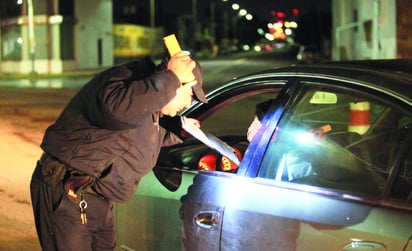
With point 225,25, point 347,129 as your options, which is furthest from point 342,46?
point 225,25

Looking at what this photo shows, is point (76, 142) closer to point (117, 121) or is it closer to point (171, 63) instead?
point (117, 121)

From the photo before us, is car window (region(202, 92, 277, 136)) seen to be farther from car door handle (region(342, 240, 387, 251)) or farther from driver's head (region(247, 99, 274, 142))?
car door handle (region(342, 240, 387, 251))

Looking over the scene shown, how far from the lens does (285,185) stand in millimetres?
2758

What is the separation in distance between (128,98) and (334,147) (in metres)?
1.11

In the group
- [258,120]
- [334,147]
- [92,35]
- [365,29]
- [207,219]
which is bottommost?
[207,219]

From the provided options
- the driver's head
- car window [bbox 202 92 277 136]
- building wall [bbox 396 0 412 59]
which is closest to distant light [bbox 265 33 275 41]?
building wall [bbox 396 0 412 59]

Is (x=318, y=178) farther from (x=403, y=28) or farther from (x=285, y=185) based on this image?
(x=403, y=28)

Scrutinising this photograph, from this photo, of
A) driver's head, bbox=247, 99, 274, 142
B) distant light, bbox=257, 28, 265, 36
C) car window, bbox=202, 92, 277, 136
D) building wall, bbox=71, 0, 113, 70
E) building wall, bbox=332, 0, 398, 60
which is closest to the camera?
driver's head, bbox=247, 99, 274, 142

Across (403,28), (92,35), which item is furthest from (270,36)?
→ (403,28)

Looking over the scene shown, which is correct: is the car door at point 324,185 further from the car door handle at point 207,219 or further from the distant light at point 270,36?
the distant light at point 270,36

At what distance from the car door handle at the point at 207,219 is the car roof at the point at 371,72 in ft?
2.50

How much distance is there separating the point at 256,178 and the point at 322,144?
1.37 ft

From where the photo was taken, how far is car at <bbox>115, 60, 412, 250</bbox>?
247 cm

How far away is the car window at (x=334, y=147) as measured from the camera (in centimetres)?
268
